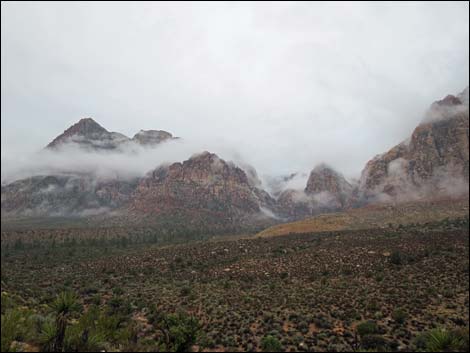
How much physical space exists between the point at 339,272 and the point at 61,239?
84.4 metres

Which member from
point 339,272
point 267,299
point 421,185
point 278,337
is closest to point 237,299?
point 267,299

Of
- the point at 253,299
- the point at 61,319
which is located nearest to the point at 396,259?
the point at 253,299

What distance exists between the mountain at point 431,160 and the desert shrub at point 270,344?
127m

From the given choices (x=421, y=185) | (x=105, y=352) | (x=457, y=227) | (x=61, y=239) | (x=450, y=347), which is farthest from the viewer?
(x=421, y=185)

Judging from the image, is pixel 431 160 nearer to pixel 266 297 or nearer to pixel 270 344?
pixel 266 297

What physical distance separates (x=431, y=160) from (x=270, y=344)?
155600 millimetres

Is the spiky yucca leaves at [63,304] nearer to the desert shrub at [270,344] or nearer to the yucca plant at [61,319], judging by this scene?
the yucca plant at [61,319]

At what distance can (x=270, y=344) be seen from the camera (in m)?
18.5

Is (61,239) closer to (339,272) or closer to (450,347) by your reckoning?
(339,272)

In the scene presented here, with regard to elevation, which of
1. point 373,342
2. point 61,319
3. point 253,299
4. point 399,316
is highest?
point 61,319

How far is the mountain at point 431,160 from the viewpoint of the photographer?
433 feet

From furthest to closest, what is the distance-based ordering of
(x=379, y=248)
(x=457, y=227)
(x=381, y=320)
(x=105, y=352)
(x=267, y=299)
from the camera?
(x=457, y=227)
(x=379, y=248)
(x=267, y=299)
(x=381, y=320)
(x=105, y=352)

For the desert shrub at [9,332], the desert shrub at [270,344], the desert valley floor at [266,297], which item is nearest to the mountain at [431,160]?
the desert valley floor at [266,297]

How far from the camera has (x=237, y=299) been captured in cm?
2881
